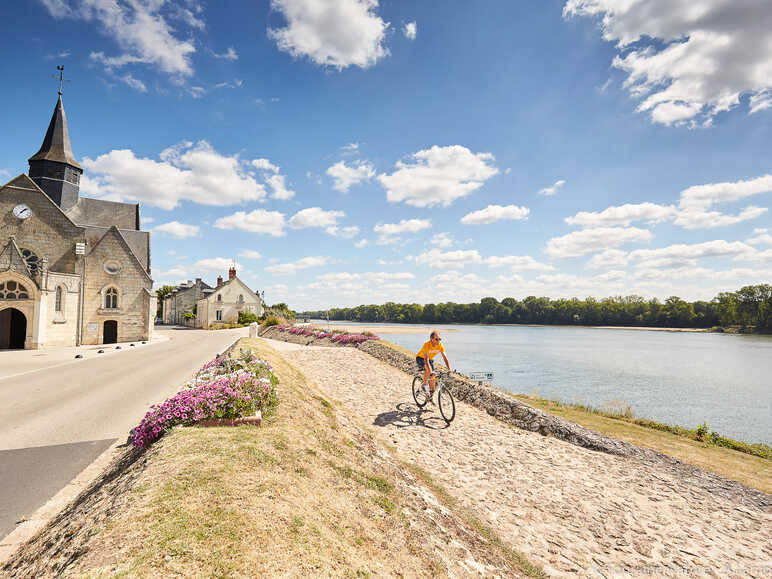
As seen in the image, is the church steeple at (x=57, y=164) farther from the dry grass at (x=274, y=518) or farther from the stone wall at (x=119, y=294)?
the dry grass at (x=274, y=518)

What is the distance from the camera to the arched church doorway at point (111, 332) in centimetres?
3045

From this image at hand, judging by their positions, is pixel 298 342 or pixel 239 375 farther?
pixel 298 342

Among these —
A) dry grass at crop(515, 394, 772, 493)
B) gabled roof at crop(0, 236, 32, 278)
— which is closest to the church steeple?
gabled roof at crop(0, 236, 32, 278)

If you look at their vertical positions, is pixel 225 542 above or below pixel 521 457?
above

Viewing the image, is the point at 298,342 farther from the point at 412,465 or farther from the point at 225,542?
the point at 225,542

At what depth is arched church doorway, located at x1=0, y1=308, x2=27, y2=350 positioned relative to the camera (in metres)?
25.4

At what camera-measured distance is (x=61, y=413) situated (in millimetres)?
9117

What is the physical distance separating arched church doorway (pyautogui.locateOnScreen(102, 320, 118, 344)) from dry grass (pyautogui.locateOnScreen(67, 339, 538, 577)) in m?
32.1

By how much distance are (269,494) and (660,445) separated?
12.0 meters

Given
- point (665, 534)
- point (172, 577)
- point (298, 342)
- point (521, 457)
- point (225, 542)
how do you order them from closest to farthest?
point (172, 577), point (225, 542), point (665, 534), point (521, 457), point (298, 342)

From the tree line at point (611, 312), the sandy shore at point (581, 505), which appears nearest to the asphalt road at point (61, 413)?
the sandy shore at point (581, 505)

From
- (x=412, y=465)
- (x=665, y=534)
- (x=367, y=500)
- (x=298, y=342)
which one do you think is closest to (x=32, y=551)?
(x=367, y=500)

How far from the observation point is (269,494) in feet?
12.4

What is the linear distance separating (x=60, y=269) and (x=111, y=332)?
614 cm
